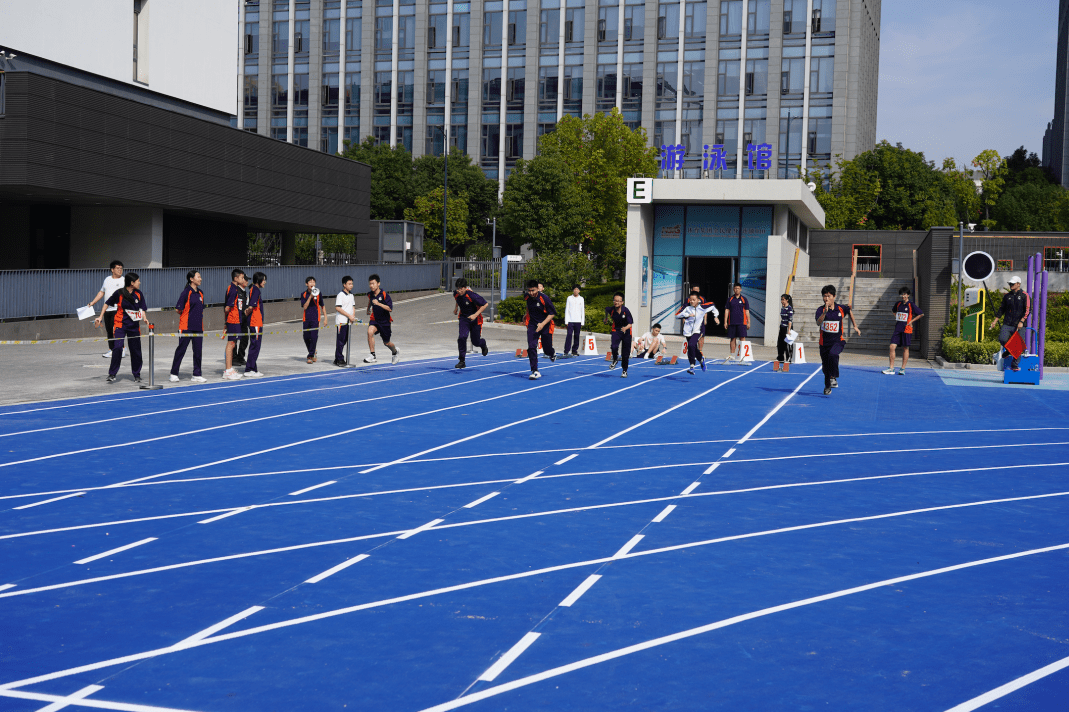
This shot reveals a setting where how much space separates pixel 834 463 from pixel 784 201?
77.1 ft

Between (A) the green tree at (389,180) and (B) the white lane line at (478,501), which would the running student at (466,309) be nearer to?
(B) the white lane line at (478,501)

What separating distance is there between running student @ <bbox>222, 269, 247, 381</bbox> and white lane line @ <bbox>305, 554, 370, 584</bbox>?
39.4 ft

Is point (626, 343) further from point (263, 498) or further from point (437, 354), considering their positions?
point (263, 498)

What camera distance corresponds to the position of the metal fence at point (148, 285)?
26.5 metres

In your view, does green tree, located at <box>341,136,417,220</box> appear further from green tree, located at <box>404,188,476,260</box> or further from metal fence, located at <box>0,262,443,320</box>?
metal fence, located at <box>0,262,443,320</box>

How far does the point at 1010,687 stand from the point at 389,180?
7050 centimetres

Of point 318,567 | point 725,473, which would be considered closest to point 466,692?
point 318,567

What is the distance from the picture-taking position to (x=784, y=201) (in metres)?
33.6

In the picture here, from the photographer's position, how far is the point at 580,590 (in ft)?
21.4

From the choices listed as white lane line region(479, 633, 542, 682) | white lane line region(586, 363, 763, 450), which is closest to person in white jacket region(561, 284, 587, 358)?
white lane line region(586, 363, 763, 450)

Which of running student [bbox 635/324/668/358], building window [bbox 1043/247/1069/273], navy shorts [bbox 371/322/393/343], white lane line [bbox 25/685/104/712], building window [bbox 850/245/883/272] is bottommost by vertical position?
white lane line [bbox 25/685/104/712]

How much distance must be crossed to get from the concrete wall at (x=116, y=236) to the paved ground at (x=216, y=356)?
4.81 metres

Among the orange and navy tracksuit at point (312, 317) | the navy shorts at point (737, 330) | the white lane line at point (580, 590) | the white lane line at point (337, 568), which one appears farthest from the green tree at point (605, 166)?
the white lane line at point (580, 590)

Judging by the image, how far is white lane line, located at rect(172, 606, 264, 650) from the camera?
5.42m
